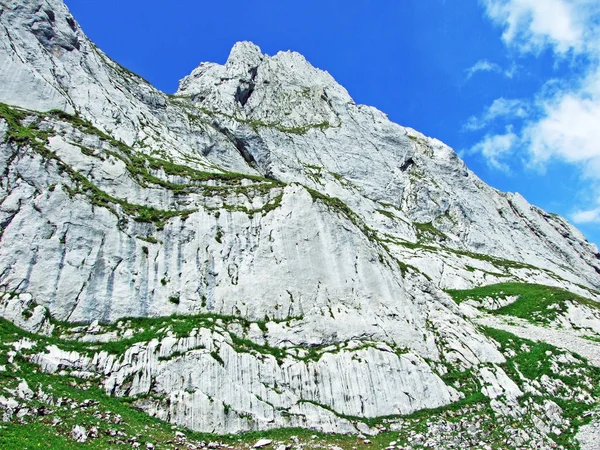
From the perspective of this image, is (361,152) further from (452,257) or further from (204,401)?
(204,401)

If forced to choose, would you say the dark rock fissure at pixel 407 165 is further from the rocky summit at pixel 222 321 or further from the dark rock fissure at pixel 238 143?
the rocky summit at pixel 222 321

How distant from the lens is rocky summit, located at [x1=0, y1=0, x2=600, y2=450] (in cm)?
2417

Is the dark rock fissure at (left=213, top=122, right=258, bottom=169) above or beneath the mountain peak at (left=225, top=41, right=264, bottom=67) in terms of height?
beneath

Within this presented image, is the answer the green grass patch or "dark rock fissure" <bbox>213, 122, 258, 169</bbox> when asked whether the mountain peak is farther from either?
the green grass patch

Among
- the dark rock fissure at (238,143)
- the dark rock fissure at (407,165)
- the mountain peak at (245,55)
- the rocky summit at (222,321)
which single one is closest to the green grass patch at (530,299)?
the rocky summit at (222,321)

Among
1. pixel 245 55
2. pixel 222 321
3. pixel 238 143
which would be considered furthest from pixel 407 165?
pixel 222 321

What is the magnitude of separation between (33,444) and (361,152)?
97483 millimetres

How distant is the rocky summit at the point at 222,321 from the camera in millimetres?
24172

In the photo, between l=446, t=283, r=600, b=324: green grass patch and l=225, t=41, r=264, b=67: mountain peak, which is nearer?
l=446, t=283, r=600, b=324: green grass patch

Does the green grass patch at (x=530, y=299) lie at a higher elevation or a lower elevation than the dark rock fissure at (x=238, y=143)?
lower

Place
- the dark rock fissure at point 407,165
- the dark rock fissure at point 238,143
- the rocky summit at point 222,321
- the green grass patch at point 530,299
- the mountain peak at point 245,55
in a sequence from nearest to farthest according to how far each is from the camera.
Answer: the rocky summit at point 222,321
the green grass patch at point 530,299
the dark rock fissure at point 238,143
the dark rock fissure at point 407,165
the mountain peak at point 245,55

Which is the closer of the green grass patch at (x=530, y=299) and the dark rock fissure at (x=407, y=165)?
the green grass patch at (x=530, y=299)

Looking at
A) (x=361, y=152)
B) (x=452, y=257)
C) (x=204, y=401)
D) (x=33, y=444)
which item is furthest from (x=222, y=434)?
(x=361, y=152)

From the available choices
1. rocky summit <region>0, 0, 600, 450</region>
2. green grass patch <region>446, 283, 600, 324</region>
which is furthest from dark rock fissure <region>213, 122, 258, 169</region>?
green grass patch <region>446, 283, 600, 324</region>
